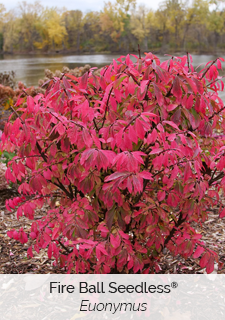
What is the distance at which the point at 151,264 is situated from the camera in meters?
1.64

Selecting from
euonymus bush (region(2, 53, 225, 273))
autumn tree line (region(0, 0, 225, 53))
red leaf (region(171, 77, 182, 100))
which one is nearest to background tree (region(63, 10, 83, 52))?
autumn tree line (region(0, 0, 225, 53))

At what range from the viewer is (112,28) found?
33.0 feet

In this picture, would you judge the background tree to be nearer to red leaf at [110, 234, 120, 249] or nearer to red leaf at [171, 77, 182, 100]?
red leaf at [171, 77, 182, 100]

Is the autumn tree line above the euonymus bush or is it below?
above

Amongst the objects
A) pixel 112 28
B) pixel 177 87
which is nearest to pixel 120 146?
pixel 177 87

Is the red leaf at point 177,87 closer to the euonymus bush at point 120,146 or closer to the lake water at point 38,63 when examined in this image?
the euonymus bush at point 120,146

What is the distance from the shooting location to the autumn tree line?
10.9 metres

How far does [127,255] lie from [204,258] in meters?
0.41

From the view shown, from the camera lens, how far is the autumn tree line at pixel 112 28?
Answer: 1085 cm

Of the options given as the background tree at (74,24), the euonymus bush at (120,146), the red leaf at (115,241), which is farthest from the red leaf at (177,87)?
the background tree at (74,24)

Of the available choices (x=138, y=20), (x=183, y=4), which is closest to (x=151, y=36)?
(x=138, y=20)
